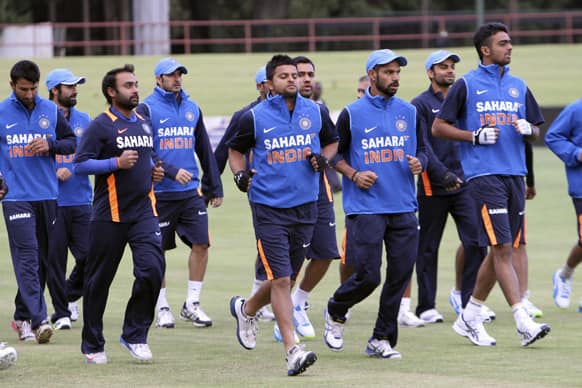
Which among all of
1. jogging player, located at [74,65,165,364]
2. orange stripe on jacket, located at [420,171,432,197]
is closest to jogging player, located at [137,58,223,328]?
orange stripe on jacket, located at [420,171,432,197]

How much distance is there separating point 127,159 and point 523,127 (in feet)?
10.2

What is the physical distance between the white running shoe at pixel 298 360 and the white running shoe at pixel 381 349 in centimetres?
106

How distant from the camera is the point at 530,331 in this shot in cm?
981

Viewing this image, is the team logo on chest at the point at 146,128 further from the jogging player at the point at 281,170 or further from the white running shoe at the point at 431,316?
the white running shoe at the point at 431,316

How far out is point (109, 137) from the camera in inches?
372

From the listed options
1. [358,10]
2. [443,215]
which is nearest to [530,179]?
[443,215]

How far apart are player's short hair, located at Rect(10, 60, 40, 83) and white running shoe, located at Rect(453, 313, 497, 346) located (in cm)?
389

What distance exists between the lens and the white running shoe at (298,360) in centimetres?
863

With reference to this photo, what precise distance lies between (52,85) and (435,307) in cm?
407

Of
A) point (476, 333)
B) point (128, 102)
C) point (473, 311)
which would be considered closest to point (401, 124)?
point (473, 311)

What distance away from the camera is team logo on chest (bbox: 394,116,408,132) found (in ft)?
32.0

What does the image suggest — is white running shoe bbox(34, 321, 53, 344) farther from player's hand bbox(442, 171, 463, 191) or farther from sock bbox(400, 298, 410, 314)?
player's hand bbox(442, 171, 463, 191)

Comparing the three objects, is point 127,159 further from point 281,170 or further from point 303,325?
point 303,325

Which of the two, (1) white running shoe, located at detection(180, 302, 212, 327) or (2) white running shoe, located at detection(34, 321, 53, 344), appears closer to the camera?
(2) white running shoe, located at detection(34, 321, 53, 344)
